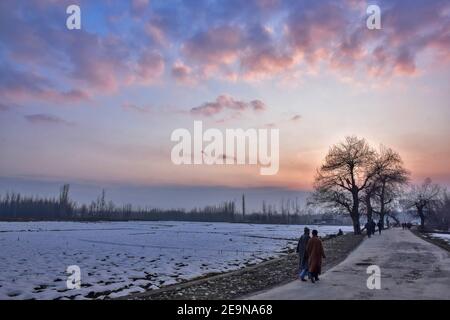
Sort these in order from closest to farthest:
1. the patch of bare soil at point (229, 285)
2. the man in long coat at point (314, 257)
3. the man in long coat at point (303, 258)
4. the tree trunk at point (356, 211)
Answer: the patch of bare soil at point (229, 285) → the man in long coat at point (314, 257) → the man in long coat at point (303, 258) → the tree trunk at point (356, 211)

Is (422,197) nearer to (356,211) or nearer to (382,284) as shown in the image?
(356,211)

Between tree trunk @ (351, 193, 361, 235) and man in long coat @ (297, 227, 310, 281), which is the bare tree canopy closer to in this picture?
tree trunk @ (351, 193, 361, 235)

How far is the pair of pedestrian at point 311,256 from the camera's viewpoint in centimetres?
1277

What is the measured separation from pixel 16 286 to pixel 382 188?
4454 centimetres

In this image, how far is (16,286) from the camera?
13234mm

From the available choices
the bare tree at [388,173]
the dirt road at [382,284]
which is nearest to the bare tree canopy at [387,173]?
the bare tree at [388,173]

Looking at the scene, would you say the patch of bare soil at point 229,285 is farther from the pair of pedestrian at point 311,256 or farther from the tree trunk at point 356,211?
the tree trunk at point 356,211

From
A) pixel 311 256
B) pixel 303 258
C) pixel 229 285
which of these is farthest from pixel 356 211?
pixel 229 285
